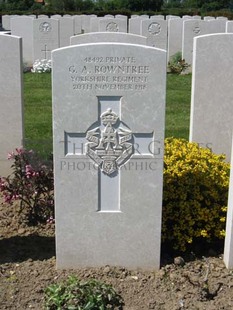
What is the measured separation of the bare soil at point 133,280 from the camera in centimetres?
372

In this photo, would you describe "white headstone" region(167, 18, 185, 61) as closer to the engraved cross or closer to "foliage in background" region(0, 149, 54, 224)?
"foliage in background" region(0, 149, 54, 224)

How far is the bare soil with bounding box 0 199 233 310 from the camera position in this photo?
372 centimetres

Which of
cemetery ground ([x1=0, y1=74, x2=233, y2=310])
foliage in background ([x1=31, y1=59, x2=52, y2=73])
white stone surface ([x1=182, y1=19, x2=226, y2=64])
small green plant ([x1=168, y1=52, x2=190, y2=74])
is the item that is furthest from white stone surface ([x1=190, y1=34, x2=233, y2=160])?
white stone surface ([x1=182, y1=19, x2=226, y2=64])

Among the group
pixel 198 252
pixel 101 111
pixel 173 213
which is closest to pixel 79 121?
pixel 101 111

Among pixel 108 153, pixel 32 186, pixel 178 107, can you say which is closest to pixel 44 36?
pixel 178 107

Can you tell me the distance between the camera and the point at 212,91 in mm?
5973

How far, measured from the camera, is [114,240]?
4.10 m

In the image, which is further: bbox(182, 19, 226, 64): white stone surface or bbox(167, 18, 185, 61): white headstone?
bbox(167, 18, 185, 61): white headstone

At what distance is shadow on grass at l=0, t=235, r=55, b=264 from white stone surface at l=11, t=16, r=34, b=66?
12.8 metres

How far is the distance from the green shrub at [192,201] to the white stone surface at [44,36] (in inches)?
459

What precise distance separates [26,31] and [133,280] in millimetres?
14273

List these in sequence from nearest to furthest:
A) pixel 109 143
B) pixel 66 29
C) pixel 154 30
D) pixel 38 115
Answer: pixel 109 143
pixel 38 115
pixel 154 30
pixel 66 29

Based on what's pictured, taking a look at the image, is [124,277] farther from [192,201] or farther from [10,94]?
[10,94]

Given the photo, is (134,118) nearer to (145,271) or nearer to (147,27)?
(145,271)
